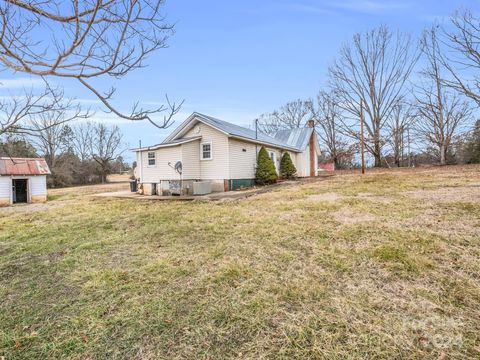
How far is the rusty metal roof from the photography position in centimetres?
1363

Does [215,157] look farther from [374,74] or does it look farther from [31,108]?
[374,74]

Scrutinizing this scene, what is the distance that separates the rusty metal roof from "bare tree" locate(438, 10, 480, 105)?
1930cm

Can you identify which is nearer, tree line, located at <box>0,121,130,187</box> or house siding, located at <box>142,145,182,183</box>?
house siding, located at <box>142,145,182,183</box>

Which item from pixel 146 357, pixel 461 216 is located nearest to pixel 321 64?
pixel 461 216

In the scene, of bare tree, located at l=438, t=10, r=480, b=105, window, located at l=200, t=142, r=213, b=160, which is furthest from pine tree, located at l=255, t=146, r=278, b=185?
bare tree, located at l=438, t=10, r=480, b=105

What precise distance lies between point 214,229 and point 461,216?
15.6ft

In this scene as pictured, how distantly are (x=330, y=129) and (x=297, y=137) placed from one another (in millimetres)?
14105

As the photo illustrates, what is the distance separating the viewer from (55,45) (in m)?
3.34

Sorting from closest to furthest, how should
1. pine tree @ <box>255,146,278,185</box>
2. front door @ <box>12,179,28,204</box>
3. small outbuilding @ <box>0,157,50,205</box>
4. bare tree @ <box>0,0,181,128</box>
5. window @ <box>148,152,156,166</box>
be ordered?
bare tree @ <box>0,0,181,128</box>, small outbuilding @ <box>0,157,50,205</box>, window @ <box>148,152,156,166</box>, pine tree @ <box>255,146,278,185</box>, front door @ <box>12,179,28,204</box>

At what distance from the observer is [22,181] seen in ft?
49.9

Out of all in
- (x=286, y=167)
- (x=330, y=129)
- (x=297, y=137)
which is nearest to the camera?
(x=286, y=167)

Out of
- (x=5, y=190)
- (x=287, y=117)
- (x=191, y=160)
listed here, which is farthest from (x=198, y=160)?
(x=287, y=117)

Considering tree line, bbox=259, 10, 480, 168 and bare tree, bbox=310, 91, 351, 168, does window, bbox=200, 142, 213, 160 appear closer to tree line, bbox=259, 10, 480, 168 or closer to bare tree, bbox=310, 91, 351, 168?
tree line, bbox=259, 10, 480, 168

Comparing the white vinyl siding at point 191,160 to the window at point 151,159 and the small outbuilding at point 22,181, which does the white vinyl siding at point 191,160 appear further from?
the small outbuilding at point 22,181
